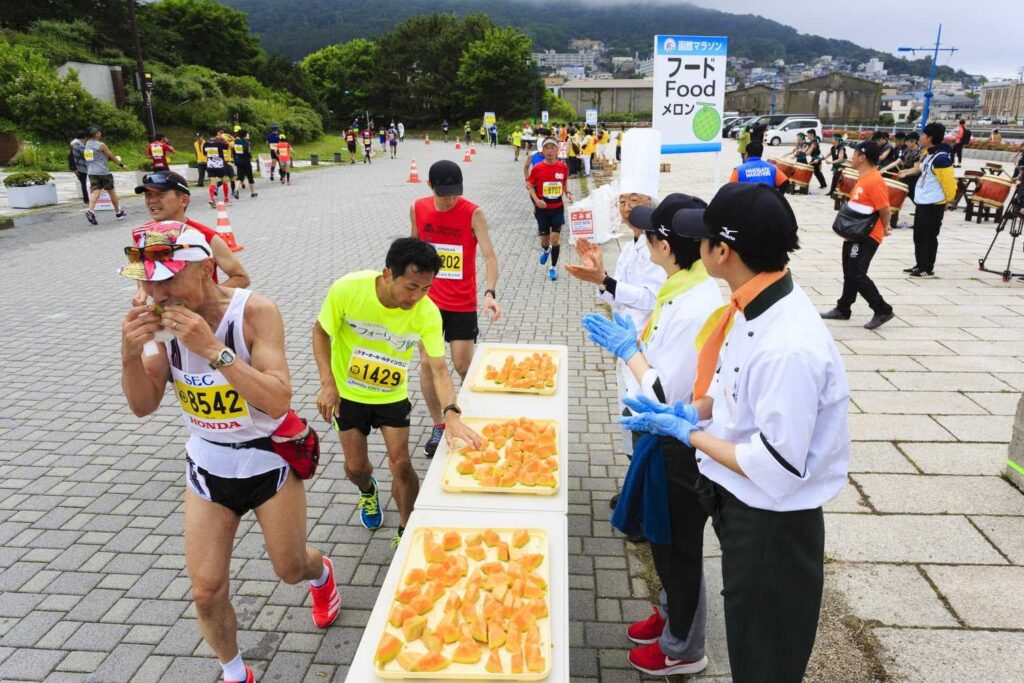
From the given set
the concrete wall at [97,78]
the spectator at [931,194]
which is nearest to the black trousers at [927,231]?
the spectator at [931,194]

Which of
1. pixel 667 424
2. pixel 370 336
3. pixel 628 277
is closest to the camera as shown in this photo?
pixel 667 424

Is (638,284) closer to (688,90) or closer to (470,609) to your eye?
(470,609)

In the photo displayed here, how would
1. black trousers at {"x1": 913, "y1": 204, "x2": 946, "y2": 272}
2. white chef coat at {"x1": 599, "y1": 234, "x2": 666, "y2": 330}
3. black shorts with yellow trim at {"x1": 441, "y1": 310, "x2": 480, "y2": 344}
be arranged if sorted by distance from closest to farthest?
white chef coat at {"x1": 599, "y1": 234, "x2": 666, "y2": 330}
black shorts with yellow trim at {"x1": 441, "y1": 310, "x2": 480, "y2": 344}
black trousers at {"x1": 913, "y1": 204, "x2": 946, "y2": 272}

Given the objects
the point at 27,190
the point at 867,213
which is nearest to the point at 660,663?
the point at 867,213

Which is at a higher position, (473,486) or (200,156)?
(200,156)

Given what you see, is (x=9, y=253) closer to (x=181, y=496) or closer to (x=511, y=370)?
(x=181, y=496)

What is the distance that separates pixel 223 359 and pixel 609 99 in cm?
12056

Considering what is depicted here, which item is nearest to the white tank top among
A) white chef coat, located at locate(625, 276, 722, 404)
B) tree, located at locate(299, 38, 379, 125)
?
white chef coat, located at locate(625, 276, 722, 404)

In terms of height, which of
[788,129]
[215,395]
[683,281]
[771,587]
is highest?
[788,129]

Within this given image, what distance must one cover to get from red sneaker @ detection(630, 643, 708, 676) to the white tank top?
79.8 inches

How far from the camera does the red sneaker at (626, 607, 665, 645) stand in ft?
10.9

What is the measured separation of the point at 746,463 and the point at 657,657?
5.19 feet

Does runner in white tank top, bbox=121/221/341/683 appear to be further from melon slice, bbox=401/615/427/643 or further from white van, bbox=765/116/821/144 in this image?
white van, bbox=765/116/821/144

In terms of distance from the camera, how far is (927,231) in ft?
34.1
